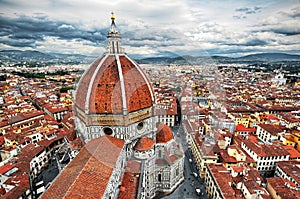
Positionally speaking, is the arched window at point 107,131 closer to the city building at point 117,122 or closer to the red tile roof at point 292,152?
the city building at point 117,122

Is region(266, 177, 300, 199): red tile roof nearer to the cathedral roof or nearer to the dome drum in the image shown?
the dome drum

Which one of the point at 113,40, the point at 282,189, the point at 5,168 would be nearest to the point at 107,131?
the point at 113,40

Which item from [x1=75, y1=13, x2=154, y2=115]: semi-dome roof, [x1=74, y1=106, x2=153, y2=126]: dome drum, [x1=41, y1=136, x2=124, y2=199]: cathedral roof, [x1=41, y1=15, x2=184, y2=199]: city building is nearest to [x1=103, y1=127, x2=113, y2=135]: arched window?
[x1=41, y1=15, x2=184, y2=199]: city building

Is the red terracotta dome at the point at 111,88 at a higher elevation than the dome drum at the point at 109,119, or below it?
higher

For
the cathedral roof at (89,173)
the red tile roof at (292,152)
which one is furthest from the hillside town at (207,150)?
the cathedral roof at (89,173)

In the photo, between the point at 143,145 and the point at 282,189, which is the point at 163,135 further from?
the point at 282,189

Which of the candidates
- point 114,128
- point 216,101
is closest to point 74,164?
point 114,128

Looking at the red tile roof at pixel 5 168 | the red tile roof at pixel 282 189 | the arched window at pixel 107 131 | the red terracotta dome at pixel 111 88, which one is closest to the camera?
the red terracotta dome at pixel 111 88

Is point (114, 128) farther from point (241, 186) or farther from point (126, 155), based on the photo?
point (241, 186)
